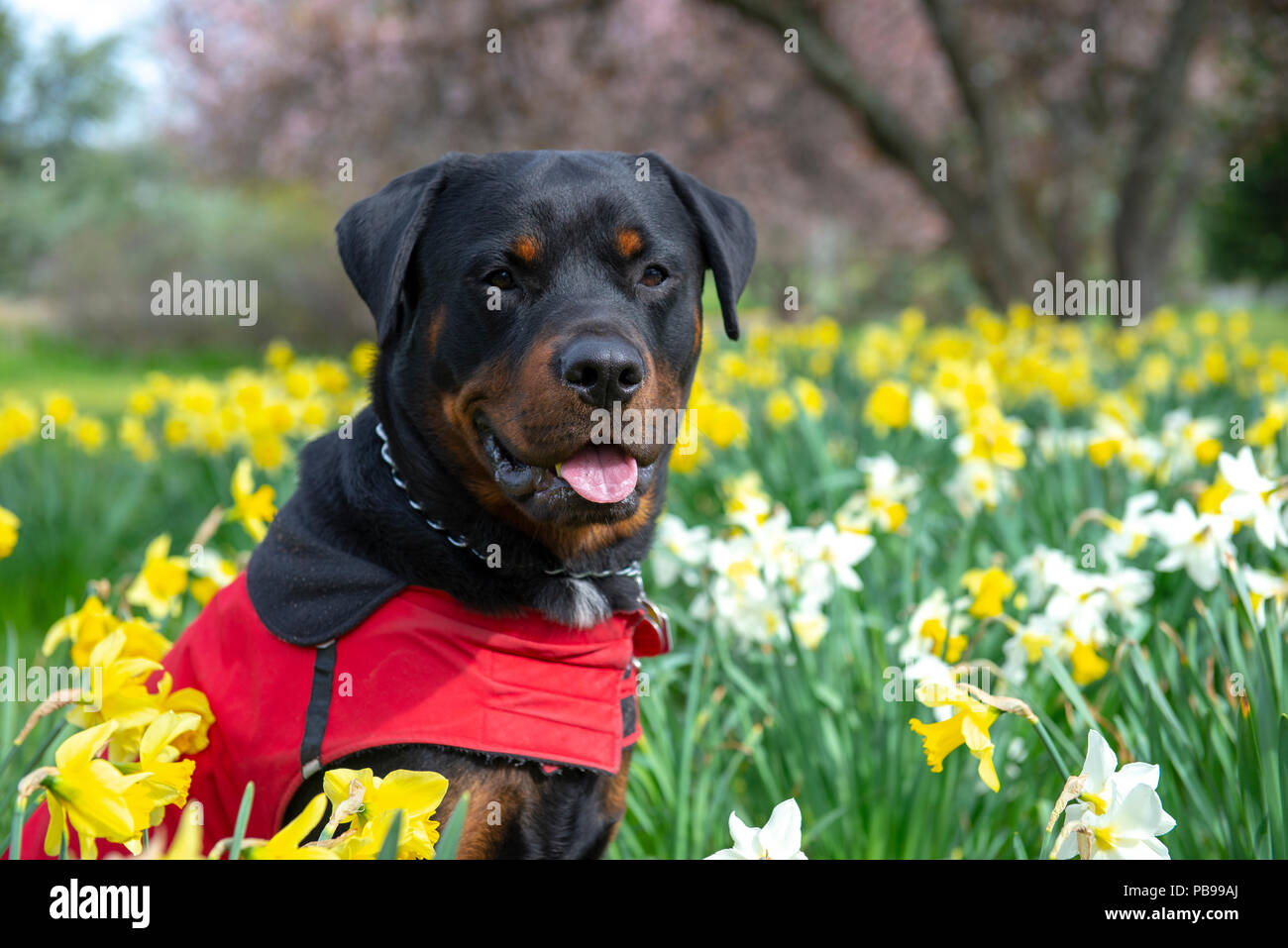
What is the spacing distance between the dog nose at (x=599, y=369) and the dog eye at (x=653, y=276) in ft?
1.12

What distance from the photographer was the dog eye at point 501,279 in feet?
6.75

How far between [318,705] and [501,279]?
0.87m

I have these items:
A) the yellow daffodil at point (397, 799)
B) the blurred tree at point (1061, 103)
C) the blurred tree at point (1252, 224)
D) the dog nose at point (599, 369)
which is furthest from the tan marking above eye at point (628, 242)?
the blurred tree at point (1252, 224)

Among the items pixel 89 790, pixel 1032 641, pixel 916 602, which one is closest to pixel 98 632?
pixel 89 790

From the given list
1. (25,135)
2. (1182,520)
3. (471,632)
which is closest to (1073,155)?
(1182,520)

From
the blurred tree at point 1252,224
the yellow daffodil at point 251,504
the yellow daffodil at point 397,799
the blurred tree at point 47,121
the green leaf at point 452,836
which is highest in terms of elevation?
the blurred tree at point 47,121

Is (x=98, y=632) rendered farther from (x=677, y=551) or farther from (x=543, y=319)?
(x=677, y=551)

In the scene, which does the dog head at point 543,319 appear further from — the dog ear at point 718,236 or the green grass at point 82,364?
the green grass at point 82,364

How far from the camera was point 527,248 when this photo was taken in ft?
6.71
